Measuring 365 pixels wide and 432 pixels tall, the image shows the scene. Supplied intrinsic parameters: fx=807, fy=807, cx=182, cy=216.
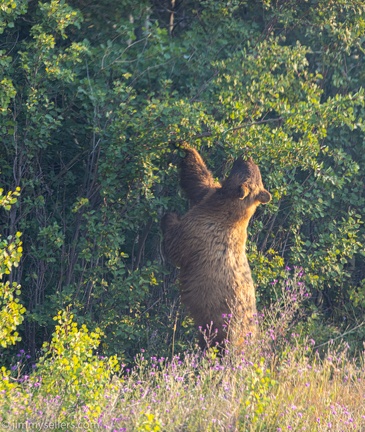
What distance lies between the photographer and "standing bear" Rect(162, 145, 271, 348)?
821 centimetres

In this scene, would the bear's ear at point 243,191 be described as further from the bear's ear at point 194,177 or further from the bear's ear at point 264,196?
the bear's ear at point 194,177

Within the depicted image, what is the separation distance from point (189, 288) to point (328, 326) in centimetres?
232

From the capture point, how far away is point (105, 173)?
7.86m

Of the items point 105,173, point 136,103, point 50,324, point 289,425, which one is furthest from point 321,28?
point 289,425

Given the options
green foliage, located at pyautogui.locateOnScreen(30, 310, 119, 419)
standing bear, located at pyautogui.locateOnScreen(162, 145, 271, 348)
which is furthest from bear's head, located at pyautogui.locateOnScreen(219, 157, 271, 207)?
green foliage, located at pyautogui.locateOnScreen(30, 310, 119, 419)

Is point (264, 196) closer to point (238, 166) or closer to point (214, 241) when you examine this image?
point (238, 166)

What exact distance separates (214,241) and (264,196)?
0.70 metres

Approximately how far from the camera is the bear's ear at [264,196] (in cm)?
838

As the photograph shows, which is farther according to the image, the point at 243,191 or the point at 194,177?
the point at 194,177

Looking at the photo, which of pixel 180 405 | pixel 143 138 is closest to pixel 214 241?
pixel 143 138

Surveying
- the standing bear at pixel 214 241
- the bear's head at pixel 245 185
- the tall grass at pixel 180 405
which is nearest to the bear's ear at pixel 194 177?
the standing bear at pixel 214 241

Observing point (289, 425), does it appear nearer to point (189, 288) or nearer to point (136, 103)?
point (189, 288)

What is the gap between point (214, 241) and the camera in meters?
8.38
